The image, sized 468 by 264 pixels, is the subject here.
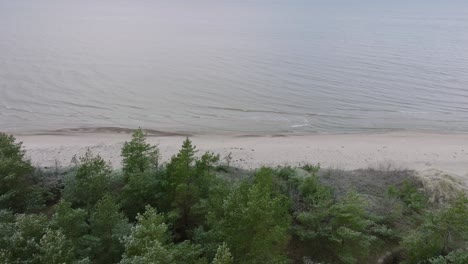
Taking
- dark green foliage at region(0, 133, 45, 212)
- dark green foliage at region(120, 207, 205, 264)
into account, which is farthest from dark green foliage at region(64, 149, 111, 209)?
dark green foliage at region(120, 207, 205, 264)

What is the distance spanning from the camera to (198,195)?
11.0 meters

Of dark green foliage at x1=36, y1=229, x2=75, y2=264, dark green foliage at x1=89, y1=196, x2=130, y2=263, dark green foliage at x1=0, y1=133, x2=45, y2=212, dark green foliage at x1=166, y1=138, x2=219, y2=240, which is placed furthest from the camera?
dark green foliage at x1=0, y1=133, x2=45, y2=212

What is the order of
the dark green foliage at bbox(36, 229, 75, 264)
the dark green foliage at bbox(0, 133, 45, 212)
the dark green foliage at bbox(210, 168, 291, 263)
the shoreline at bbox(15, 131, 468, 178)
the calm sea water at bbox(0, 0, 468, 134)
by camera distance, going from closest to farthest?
the dark green foliage at bbox(36, 229, 75, 264) → the dark green foliage at bbox(210, 168, 291, 263) → the dark green foliage at bbox(0, 133, 45, 212) → the shoreline at bbox(15, 131, 468, 178) → the calm sea water at bbox(0, 0, 468, 134)

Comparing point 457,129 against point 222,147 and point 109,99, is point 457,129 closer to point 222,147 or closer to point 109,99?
point 222,147

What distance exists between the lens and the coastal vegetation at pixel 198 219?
8.25m

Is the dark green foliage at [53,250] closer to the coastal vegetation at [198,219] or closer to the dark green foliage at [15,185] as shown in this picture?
the coastal vegetation at [198,219]

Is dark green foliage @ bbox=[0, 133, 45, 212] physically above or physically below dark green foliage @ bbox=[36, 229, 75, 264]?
above

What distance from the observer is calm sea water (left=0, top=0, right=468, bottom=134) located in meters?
28.5

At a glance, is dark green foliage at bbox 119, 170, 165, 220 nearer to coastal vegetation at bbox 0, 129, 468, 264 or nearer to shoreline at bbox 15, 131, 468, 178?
coastal vegetation at bbox 0, 129, 468, 264

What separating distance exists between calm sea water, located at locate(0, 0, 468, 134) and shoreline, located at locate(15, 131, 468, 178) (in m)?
2.06

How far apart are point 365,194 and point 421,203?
1844mm

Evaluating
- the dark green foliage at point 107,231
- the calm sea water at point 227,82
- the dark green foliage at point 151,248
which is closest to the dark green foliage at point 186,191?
the dark green foliage at point 107,231

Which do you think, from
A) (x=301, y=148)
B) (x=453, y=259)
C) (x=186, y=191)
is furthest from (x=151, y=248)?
(x=301, y=148)

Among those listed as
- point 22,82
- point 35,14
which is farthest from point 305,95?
point 35,14
